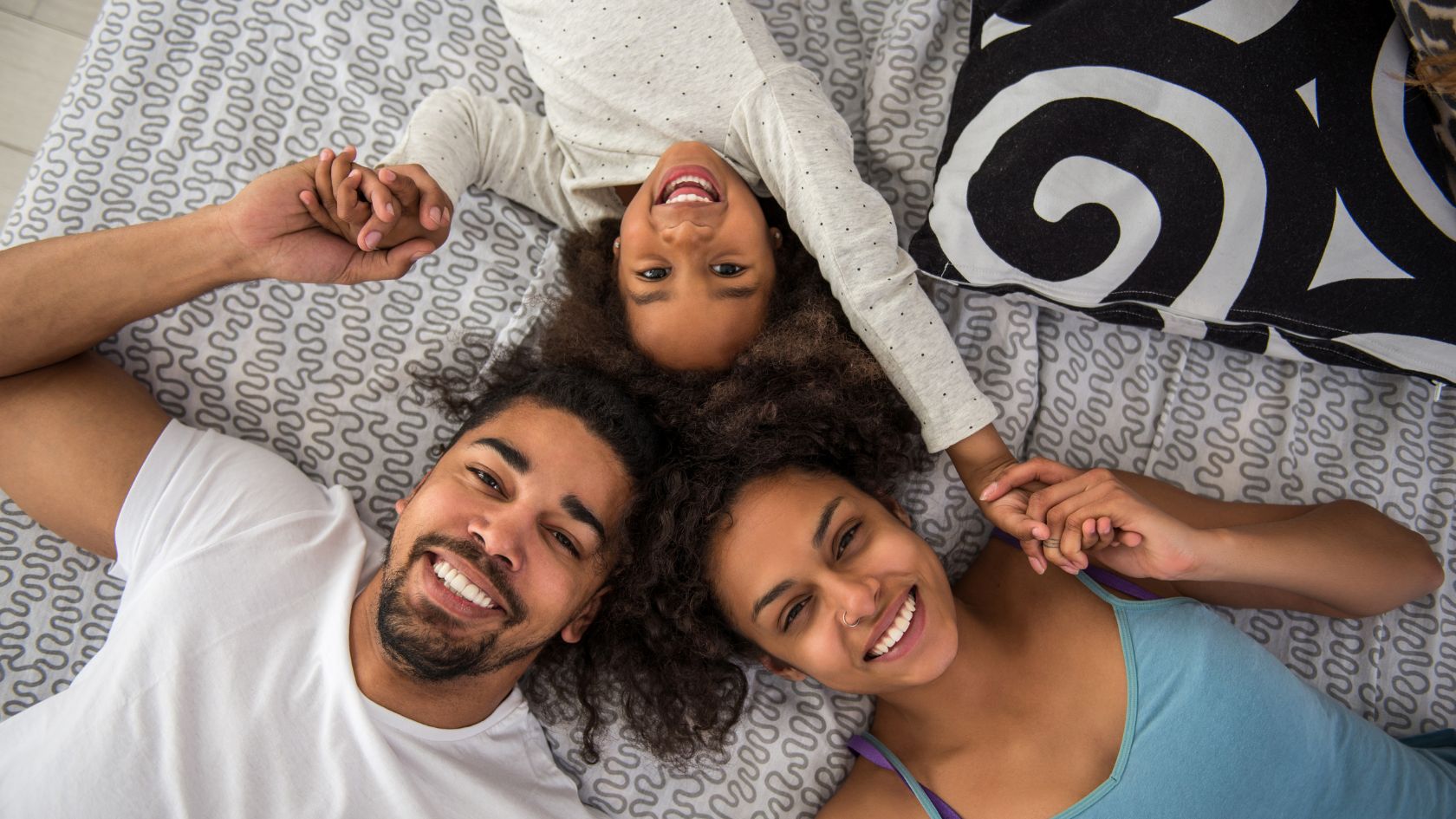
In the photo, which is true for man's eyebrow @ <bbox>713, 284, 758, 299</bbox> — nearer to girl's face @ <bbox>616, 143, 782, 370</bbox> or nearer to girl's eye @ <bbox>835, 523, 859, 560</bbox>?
girl's face @ <bbox>616, 143, 782, 370</bbox>

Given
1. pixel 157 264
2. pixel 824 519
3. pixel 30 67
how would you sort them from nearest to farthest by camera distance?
pixel 824 519, pixel 157 264, pixel 30 67

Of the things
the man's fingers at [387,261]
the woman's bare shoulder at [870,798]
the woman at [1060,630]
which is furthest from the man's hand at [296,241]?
the woman's bare shoulder at [870,798]

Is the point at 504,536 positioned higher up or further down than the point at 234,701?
higher up

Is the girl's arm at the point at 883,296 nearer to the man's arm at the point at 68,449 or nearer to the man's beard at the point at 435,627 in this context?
the man's beard at the point at 435,627

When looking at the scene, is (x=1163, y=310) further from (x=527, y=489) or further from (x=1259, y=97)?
(x=527, y=489)

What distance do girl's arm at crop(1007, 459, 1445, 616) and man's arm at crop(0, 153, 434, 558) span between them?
150cm

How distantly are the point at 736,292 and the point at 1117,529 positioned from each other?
3.05 ft

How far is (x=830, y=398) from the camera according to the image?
1883mm

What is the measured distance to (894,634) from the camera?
1.62 meters

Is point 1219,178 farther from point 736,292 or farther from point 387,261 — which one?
point 387,261

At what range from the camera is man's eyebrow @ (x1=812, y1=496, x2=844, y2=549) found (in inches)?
64.3

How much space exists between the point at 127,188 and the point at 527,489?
4.37 ft

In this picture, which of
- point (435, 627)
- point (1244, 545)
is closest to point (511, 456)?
point (435, 627)

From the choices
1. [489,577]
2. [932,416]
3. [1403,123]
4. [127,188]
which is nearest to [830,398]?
[932,416]
